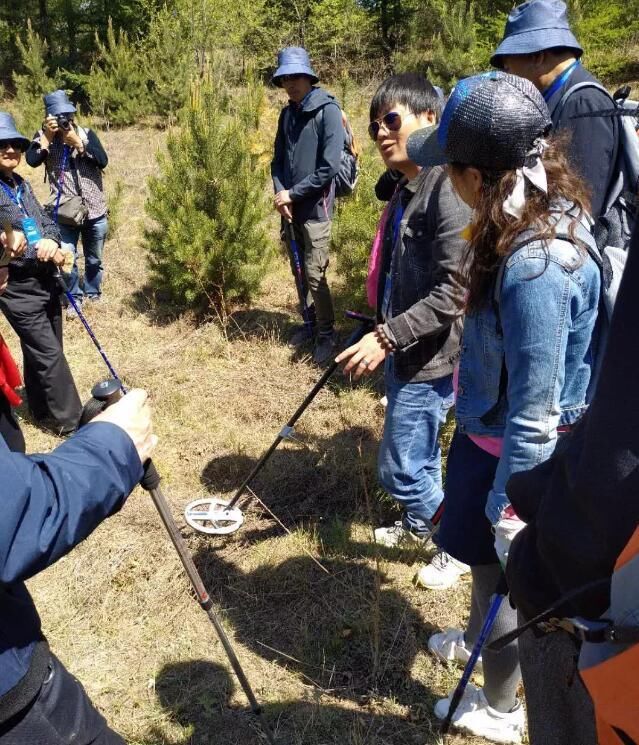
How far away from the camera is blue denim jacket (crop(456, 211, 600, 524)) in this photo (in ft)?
4.91

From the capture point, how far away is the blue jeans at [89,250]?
6.26 m

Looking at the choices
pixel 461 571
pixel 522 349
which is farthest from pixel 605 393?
pixel 461 571

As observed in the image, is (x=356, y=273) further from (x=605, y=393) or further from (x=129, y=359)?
(x=605, y=393)

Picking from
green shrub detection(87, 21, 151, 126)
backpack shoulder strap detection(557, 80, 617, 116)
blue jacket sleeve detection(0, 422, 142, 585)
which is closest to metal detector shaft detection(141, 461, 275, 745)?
blue jacket sleeve detection(0, 422, 142, 585)

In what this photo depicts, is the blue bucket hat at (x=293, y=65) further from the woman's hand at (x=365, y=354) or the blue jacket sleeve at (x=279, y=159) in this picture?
the woman's hand at (x=365, y=354)

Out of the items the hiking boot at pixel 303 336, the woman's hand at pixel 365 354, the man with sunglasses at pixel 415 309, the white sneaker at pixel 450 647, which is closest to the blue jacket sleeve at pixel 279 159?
the hiking boot at pixel 303 336

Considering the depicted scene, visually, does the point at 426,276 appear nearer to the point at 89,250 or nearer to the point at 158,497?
the point at 158,497

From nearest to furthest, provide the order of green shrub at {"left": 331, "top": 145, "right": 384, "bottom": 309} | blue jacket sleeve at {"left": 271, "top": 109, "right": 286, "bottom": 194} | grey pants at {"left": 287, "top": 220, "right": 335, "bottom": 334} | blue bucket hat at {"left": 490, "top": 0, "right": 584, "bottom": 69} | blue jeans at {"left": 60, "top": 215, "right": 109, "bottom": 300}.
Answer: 1. blue bucket hat at {"left": 490, "top": 0, "right": 584, "bottom": 69}
2. grey pants at {"left": 287, "top": 220, "right": 335, "bottom": 334}
3. blue jacket sleeve at {"left": 271, "top": 109, "right": 286, "bottom": 194}
4. green shrub at {"left": 331, "top": 145, "right": 384, "bottom": 309}
5. blue jeans at {"left": 60, "top": 215, "right": 109, "bottom": 300}

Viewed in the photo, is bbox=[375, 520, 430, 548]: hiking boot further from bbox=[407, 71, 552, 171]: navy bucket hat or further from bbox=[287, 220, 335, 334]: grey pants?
bbox=[287, 220, 335, 334]: grey pants

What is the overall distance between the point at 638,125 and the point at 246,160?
3.68m

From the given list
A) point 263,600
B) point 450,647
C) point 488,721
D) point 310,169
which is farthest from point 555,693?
point 310,169

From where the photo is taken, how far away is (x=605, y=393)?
0.89 metres

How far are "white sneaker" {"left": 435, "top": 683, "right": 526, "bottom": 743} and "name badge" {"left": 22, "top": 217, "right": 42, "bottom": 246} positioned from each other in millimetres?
3422

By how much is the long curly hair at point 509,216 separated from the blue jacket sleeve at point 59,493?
989 millimetres
